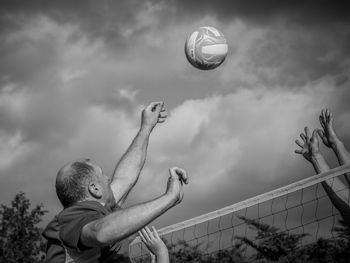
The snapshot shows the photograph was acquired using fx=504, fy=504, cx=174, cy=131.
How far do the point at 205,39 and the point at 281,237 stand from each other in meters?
12.6

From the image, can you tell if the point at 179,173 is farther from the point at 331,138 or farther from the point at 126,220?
the point at 331,138

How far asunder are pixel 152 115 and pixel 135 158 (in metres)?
0.67

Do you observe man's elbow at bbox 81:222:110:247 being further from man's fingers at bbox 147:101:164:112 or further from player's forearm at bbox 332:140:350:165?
player's forearm at bbox 332:140:350:165

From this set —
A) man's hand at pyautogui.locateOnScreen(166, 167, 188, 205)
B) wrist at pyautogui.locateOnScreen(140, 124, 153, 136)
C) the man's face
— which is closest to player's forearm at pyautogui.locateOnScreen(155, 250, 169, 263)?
the man's face

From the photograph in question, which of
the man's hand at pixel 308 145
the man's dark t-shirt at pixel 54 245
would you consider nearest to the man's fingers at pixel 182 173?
the man's dark t-shirt at pixel 54 245

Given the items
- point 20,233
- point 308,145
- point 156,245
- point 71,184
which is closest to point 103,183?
point 71,184

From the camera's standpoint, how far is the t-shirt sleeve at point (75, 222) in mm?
3391

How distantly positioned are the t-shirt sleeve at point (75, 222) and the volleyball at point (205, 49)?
184 inches

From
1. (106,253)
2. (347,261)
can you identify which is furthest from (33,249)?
(106,253)

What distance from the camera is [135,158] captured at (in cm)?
553

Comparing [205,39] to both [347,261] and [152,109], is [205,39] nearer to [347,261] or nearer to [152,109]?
[152,109]

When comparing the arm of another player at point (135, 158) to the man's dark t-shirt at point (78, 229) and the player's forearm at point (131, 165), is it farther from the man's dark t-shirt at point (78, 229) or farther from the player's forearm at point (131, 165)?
the man's dark t-shirt at point (78, 229)

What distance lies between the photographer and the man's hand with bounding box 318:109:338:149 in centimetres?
622

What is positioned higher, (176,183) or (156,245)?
(176,183)
